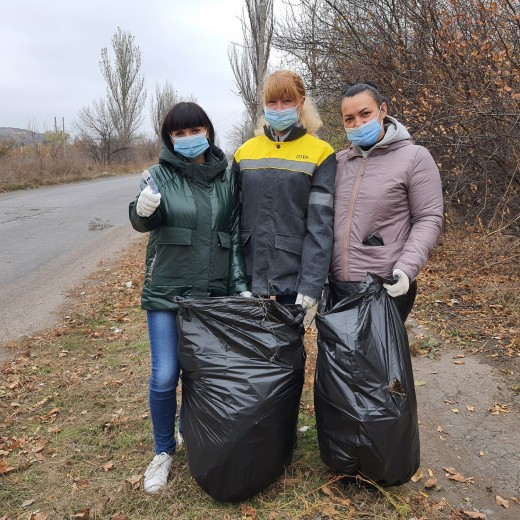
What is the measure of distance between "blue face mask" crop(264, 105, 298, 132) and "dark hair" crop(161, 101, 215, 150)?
32 centimetres

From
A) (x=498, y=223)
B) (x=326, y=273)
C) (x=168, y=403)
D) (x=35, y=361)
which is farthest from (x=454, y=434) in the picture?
(x=498, y=223)

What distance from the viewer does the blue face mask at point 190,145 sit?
233 cm

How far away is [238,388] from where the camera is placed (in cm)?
209

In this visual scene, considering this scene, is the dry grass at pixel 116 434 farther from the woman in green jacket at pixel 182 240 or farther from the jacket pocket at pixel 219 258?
the jacket pocket at pixel 219 258

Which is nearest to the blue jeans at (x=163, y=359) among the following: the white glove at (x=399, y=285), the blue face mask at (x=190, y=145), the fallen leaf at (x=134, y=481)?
the fallen leaf at (x=134, y=481)

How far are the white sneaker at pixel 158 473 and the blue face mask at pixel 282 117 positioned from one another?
1.70 meters

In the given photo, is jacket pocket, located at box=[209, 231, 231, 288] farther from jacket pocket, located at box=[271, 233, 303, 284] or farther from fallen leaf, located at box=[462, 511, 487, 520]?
fallen leaf, located at box=[462, 511, 487, 520]

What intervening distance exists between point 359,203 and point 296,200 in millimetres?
285

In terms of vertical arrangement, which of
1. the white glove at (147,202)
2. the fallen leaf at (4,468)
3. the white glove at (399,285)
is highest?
the white glove at (147,202)

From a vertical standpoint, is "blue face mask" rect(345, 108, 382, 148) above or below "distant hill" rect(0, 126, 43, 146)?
below

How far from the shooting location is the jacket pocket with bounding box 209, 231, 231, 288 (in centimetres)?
233

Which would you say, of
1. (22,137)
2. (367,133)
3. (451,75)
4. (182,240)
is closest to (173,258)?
(182,240)

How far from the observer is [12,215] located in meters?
12.0

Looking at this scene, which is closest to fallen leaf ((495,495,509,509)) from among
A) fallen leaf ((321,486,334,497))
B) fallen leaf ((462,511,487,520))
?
fallen leaf ((462,511,487,520))
